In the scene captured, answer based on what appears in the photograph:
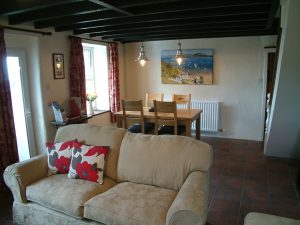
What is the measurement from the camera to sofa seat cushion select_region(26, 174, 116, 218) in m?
2.13

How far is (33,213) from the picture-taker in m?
2.37

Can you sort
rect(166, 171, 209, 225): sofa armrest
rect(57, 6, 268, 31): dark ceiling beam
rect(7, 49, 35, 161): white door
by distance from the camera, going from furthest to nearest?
rect(7, 49, 35, 161): white door < rect(57, 6, 268, 31): dark ceiling beam < rect(166, 171, 209, 225): sofa armrest

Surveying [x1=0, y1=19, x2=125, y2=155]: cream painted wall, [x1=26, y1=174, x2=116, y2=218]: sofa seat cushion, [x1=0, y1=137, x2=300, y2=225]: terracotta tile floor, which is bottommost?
[x1=0, y1=137, x2=300, y2=225]: terracotta tile floor

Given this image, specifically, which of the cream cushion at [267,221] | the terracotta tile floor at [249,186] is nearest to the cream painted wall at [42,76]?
the terracotta tile floor at [249,186]

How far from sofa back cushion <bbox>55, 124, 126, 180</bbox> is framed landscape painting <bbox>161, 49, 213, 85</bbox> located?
3.25 m

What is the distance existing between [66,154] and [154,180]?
979mm

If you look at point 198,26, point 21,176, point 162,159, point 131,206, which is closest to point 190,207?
point 131,206

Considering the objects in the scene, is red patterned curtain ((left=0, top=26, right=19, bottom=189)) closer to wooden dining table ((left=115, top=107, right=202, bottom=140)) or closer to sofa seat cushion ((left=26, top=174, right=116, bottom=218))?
sofa seat cushion ((left=26, top=174, right=116, bottom=218))

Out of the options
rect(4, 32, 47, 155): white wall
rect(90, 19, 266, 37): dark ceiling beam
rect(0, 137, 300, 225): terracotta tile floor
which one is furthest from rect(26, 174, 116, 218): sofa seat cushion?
rect(90, 19, 266, 37): dark ceiling beam

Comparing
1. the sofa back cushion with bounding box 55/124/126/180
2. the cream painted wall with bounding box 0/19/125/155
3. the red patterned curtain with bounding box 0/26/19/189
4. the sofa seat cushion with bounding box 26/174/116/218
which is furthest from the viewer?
the cream painted wall with bounding box 0/19/125/155

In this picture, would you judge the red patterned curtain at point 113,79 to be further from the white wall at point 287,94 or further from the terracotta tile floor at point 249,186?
the white wall at point 287,94

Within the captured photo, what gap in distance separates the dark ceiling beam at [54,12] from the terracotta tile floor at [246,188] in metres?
2.30

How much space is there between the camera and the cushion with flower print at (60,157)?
2.60m

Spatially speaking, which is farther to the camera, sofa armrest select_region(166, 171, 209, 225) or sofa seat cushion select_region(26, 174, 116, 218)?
sofa seat cushion select_region(26, 174, 116, 218)
